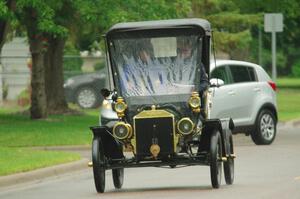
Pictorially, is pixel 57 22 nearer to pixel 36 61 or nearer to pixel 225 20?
pixel 36 61

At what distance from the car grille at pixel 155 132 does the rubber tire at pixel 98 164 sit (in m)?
0.51

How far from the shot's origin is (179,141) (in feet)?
47.8

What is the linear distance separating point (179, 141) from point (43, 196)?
1.97m

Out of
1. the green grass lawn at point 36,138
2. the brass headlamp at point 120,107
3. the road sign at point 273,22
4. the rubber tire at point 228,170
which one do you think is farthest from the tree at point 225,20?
the brass headlamp at point 120,107

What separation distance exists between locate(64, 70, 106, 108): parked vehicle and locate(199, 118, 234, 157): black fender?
26288 millimetres

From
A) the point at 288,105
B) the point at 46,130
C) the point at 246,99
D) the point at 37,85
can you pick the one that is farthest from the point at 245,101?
the point at 288,105

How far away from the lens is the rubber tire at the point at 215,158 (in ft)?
47.0

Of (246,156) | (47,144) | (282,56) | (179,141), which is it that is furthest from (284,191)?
(282,56)

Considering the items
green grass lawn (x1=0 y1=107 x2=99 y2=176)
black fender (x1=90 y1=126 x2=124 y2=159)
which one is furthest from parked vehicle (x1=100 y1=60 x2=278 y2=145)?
black fender (x1=90 y1=126 x2=124 y2=159)

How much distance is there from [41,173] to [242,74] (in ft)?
26.0

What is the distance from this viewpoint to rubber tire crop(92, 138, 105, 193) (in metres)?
14.5

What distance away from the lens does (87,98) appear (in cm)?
4156

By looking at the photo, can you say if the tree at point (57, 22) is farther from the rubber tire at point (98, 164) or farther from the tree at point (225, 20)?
the rubber tire at point (98, 164)

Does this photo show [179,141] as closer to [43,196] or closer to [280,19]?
[43,196]
